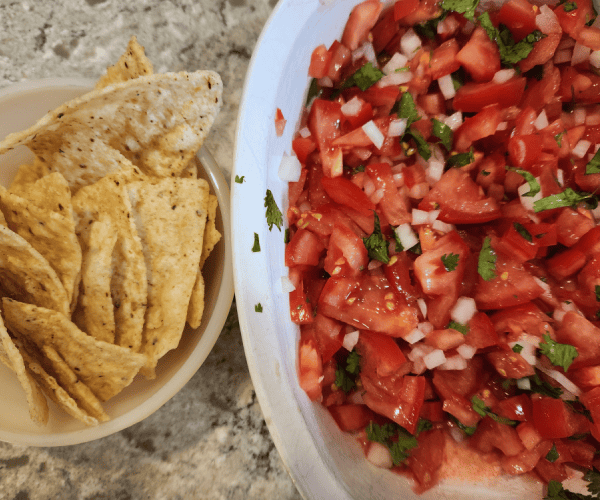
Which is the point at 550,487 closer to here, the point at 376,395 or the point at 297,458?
the point at 376,395

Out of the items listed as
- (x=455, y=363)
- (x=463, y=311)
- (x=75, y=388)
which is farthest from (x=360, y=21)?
(x=75, y=388)

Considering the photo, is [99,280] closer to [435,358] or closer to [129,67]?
[129,67]

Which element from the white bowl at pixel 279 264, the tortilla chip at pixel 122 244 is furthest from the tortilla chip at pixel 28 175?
the white bowl at pixel 279 264

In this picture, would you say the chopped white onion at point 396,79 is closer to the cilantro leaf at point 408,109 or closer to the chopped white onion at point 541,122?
the cilantro leaf at point 408,109

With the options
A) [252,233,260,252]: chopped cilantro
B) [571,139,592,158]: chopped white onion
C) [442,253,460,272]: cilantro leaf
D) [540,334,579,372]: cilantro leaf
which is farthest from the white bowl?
[571,139,592,158]: chopped white onion

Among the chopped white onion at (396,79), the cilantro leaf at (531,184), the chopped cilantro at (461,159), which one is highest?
the chopped white onion at (396,79)

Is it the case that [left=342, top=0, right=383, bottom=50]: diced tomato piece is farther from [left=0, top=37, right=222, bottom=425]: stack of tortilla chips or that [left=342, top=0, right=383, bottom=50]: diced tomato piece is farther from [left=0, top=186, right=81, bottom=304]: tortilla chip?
[left=0, top=186, right=81, bottom=304]: tortilla chip
